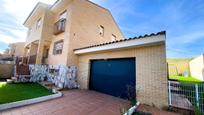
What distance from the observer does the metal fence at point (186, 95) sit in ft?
15.5

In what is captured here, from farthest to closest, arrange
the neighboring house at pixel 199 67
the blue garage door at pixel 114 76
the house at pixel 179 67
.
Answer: the house at pixel 179 67
the neighboring house at pixel 199 67
the blue garage door at pixel 114 76

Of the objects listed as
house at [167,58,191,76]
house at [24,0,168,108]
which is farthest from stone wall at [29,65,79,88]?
house at [167,58,191,76]

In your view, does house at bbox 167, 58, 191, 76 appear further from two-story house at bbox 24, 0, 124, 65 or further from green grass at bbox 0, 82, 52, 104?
green grass at bbox 0, 82, 52, 104

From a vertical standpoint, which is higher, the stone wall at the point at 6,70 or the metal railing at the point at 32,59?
the metal railing at the point at 32,59

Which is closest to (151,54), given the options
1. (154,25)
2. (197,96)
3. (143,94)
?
(143,94)

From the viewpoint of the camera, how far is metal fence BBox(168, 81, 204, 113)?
4730mm

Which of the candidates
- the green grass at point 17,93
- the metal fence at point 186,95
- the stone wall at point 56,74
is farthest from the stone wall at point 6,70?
the metal fence at point 186,95

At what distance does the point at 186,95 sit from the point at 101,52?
6094 millimetres

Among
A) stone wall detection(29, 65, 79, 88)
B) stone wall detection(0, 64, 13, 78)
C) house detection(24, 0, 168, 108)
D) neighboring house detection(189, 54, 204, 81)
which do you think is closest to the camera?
house detection(24, 0, 168, 108)

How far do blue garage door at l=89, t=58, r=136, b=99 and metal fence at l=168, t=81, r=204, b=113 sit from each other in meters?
2.03

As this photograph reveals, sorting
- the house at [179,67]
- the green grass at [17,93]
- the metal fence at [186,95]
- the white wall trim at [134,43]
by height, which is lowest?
the green grass at [17,93]

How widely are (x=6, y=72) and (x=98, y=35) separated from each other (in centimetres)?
1291

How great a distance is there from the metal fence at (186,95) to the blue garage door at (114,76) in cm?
203

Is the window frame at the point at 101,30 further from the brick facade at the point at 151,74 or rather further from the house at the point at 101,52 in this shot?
the brick facade at the point at 151,74
